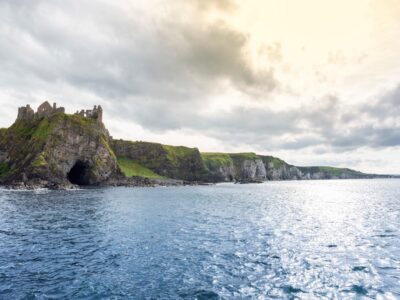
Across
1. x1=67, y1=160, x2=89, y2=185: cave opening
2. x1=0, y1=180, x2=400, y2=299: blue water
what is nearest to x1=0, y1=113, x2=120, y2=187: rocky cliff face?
x1=67, y1=160, x2=89, y2=185: cave opening

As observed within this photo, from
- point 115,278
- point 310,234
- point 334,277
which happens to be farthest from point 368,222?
point 115,278

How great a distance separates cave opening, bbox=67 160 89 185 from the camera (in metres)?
168

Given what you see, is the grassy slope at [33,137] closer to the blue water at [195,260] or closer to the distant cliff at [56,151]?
the distant cliff at [56,151]

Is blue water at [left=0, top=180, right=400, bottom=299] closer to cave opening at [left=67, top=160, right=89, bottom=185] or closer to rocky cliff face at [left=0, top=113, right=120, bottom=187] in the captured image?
rocky cliff face at [left=0, top=113, right=120, bottom=187]

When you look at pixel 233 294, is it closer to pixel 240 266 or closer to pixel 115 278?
pixel 240 266

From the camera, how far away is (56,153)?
149500mm

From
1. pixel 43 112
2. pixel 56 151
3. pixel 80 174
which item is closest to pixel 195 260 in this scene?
pixel 56 151

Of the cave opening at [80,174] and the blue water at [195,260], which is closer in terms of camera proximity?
the blue water at [195,260]

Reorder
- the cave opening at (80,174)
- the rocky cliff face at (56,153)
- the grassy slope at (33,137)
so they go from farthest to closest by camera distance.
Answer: the cave opening at (80,174), the grassy slope at (33,137), the rocky cliff face at (56,153)

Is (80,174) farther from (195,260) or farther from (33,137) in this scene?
(195,260)

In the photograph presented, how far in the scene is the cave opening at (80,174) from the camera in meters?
168

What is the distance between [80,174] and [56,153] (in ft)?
87.1

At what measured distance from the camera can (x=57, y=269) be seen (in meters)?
24.6

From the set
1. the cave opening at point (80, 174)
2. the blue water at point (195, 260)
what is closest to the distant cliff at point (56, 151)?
the cave opening at point (80, 174)
